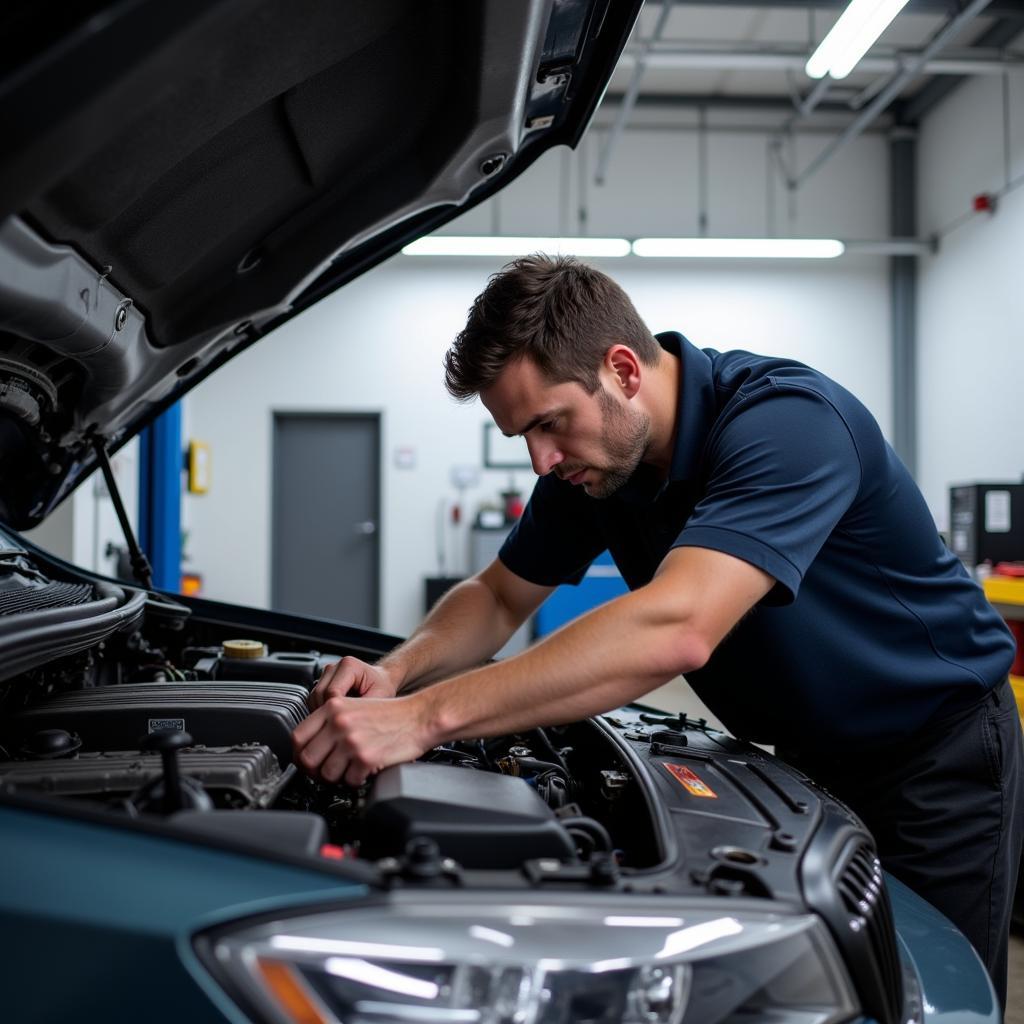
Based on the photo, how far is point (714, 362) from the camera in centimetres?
145

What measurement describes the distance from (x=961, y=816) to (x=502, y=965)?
97 cm

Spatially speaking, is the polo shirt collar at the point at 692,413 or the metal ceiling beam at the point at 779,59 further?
the metal ceiling beam at the point at 779,59

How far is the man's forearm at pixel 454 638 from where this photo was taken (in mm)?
1514

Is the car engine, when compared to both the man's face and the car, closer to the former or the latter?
the car

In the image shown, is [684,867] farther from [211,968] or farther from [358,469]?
[358,469]

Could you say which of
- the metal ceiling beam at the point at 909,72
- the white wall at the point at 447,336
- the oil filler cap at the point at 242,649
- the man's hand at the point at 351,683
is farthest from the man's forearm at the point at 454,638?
the white wall at the point at 447,336

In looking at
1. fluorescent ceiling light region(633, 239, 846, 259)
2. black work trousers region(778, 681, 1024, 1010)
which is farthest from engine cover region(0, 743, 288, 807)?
fluorescent ceiling light region(633, 239, 846, 259)

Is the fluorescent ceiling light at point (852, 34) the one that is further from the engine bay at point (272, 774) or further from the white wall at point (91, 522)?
the engine bay at point (272, 774)

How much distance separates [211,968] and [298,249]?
1205mm

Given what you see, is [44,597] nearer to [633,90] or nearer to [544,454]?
[544,454]

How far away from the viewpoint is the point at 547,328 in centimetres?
123

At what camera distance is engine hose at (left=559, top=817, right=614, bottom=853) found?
34.0 inches

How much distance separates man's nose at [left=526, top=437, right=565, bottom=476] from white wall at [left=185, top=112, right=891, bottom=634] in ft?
19.8

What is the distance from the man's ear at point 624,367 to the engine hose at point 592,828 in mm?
635
